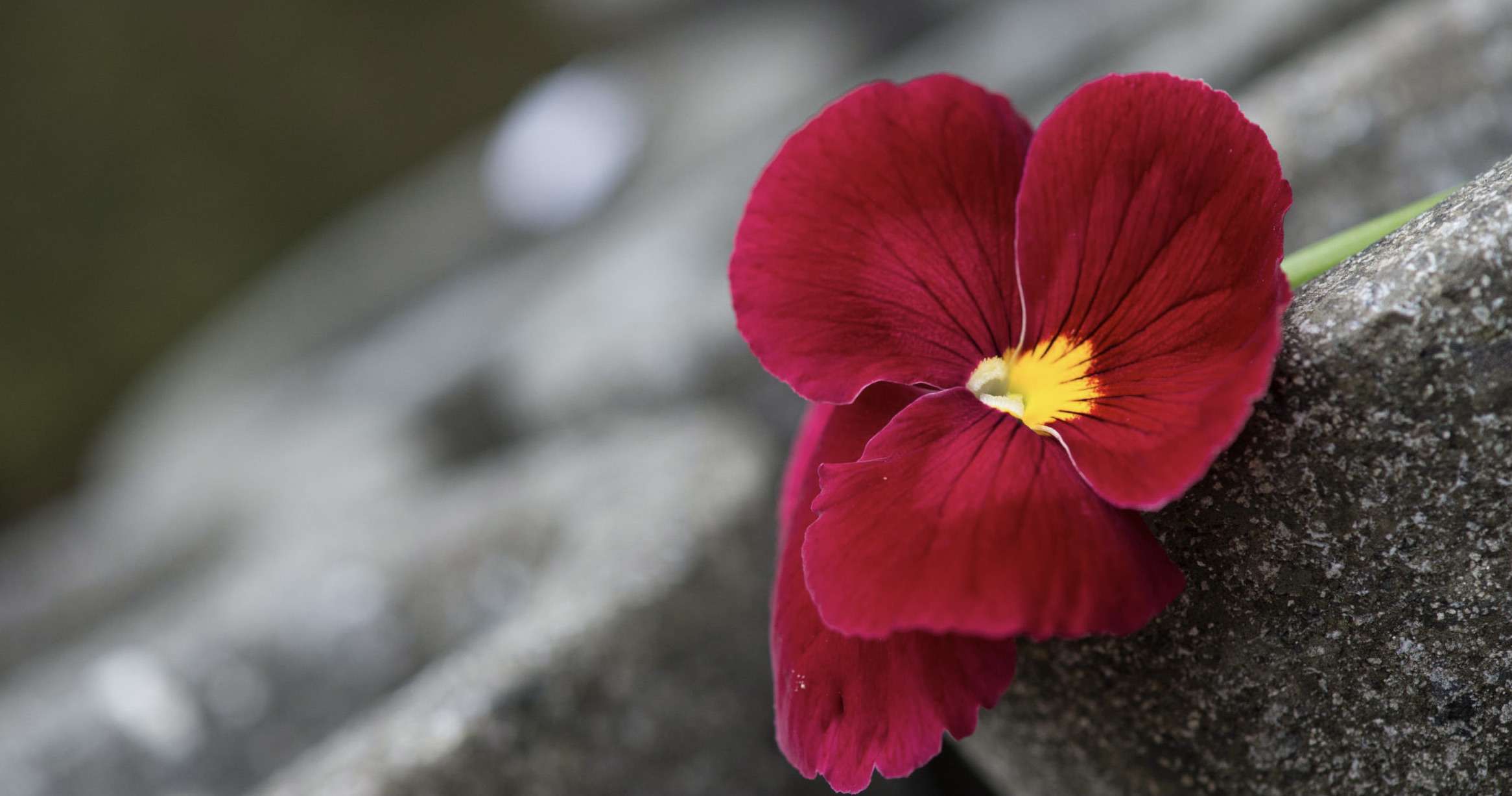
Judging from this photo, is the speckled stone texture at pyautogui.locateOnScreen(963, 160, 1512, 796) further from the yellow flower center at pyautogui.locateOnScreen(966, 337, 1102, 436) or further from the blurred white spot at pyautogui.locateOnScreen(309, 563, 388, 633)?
the blurred white spot at pyautogui.locateOnScreen(309, 563, 388, 633)

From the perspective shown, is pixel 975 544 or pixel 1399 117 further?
pixel 1399 117

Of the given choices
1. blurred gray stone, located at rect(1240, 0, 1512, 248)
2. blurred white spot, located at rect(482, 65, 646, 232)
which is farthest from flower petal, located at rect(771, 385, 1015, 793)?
blurred white spot, located at rect(482, 65, 646, 232)

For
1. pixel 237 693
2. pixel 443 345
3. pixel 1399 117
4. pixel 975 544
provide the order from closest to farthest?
pixel 975 544, pixel 1399 117, pixel 237 693, pixel 443 345

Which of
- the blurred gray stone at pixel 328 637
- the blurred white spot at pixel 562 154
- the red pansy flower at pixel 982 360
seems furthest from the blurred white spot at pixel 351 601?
the blurred white spot at pixel 562 154

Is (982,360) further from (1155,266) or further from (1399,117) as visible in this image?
(1399,117)

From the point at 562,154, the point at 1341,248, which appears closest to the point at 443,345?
the point at 562,154
